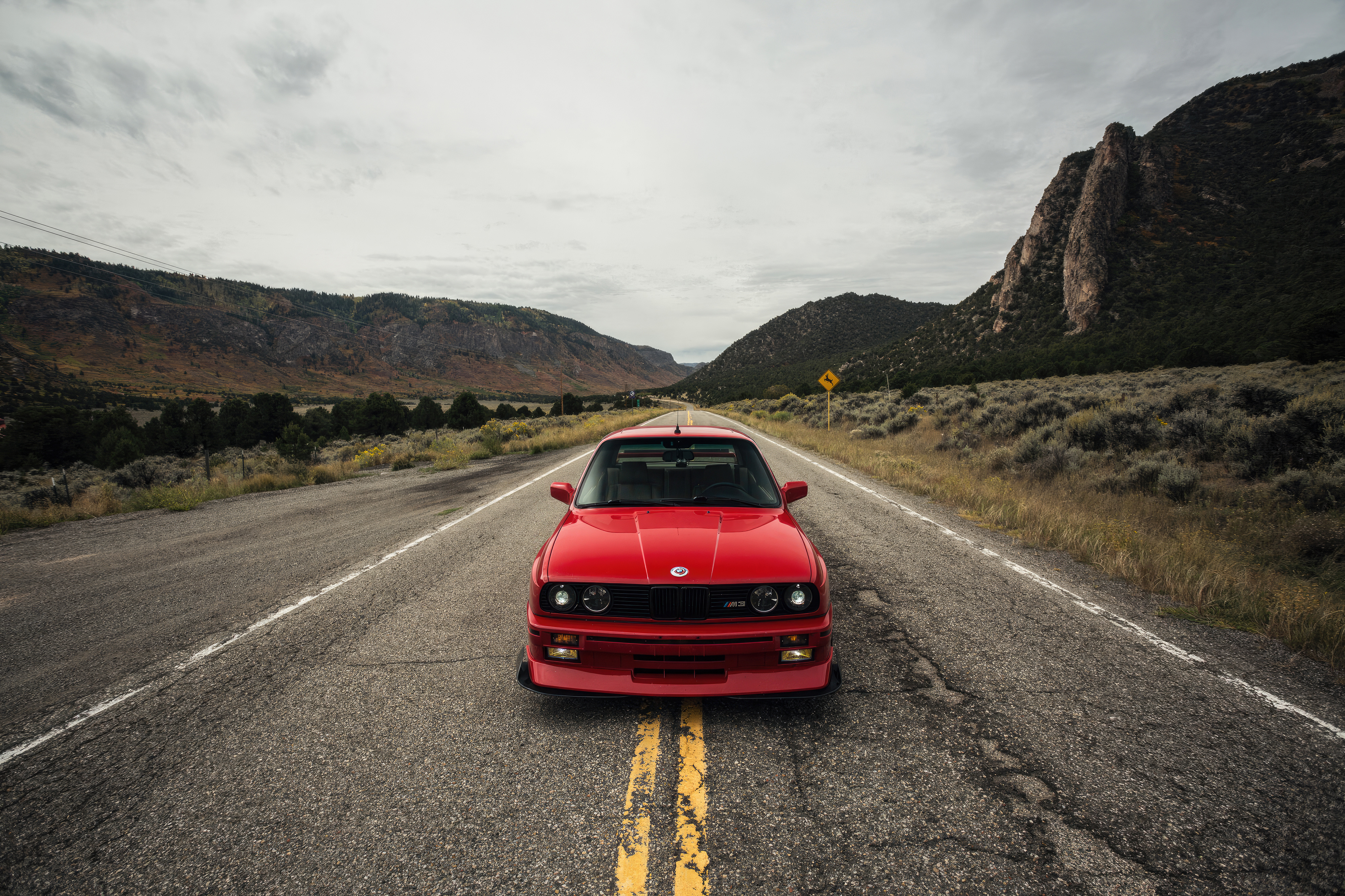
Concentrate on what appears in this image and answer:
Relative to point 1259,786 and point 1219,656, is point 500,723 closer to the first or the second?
point 1259,786

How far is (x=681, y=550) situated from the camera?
10.1 feet

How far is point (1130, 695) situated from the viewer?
3143 millimetres

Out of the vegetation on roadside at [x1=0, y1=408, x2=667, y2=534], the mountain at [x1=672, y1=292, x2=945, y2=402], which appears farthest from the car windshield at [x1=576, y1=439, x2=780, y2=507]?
the mountain at [x1=672, y1=292, x2=945, y2=402]

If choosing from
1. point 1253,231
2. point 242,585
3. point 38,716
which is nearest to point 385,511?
point 242,585

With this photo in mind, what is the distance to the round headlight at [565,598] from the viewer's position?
9.62 ft

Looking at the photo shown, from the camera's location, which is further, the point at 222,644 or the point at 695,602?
the point at 222,644

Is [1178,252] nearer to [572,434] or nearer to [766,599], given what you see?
[572,434]

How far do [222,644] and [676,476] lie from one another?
3.94 m

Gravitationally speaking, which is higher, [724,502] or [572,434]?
[724,502]

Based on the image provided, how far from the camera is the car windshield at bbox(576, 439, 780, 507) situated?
13.1 feet

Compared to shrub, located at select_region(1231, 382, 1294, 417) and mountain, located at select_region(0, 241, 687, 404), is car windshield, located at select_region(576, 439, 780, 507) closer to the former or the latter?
shrub, located at select_region(1231, 382, 1294, 417)

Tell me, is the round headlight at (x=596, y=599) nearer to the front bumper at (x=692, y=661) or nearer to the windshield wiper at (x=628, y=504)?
the front bumper at (x=692, y=661)

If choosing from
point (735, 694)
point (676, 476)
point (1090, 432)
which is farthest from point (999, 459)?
point (735, 694)

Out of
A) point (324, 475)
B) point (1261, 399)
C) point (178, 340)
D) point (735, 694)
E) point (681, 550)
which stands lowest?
point (324, 475)
